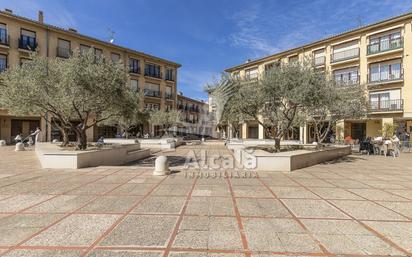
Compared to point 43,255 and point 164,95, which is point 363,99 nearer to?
A: point 43,255

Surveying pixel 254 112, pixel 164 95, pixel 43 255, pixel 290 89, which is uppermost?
pixel 164 95

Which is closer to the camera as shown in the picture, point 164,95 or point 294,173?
point 294,173

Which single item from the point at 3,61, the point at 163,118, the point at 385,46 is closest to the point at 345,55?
the point at 385,46

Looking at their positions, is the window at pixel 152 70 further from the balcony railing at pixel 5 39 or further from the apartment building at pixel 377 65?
the apartment building at pixel 377 65

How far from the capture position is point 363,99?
17.5 meters

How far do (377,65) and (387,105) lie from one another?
482cm

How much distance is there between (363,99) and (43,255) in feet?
65.2

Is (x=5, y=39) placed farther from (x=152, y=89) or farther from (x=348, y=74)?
(x=348, y=74)

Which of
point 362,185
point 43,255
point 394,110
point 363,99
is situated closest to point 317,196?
point 362,185

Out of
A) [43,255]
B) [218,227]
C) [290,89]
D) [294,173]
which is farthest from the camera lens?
[290,89]

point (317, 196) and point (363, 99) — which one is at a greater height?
point (363, 99)

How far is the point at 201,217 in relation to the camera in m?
4.91

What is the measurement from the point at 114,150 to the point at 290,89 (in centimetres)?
950

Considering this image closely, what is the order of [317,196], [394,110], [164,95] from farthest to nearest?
[164,95]
[394,110]
[317,196]
